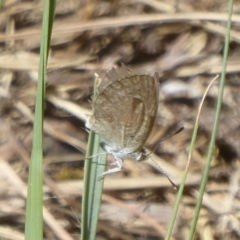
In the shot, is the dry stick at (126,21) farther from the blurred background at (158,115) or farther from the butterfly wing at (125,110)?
the butterfly wing at (125,110)

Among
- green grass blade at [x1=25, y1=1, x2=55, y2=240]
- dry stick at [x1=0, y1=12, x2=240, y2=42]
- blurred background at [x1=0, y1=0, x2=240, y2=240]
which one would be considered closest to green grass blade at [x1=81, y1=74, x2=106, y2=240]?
green grass blade at [x1=25, y1=1, x2=55, y2=240]

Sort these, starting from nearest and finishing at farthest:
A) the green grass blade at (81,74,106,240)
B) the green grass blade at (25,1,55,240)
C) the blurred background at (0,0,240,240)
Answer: the green grass blade at (25,1,55,240) → the green grass blade at (81,74,106,240) → the blurred background at (0,0,240,240)

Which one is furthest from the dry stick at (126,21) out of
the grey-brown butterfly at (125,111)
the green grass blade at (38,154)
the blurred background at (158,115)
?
the green grass blade at (38,154)

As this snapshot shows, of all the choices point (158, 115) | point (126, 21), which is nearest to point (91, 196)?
point (158, 115)

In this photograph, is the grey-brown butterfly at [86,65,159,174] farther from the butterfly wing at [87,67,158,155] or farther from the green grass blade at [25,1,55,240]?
the green grass blade at [25,1,55,240]

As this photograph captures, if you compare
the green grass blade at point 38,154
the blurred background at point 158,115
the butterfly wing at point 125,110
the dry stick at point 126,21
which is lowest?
the green grass blade at point 38,154

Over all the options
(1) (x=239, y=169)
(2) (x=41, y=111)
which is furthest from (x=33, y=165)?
(1) (x=239, y=169)

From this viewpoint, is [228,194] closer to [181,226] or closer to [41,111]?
[181,226]
